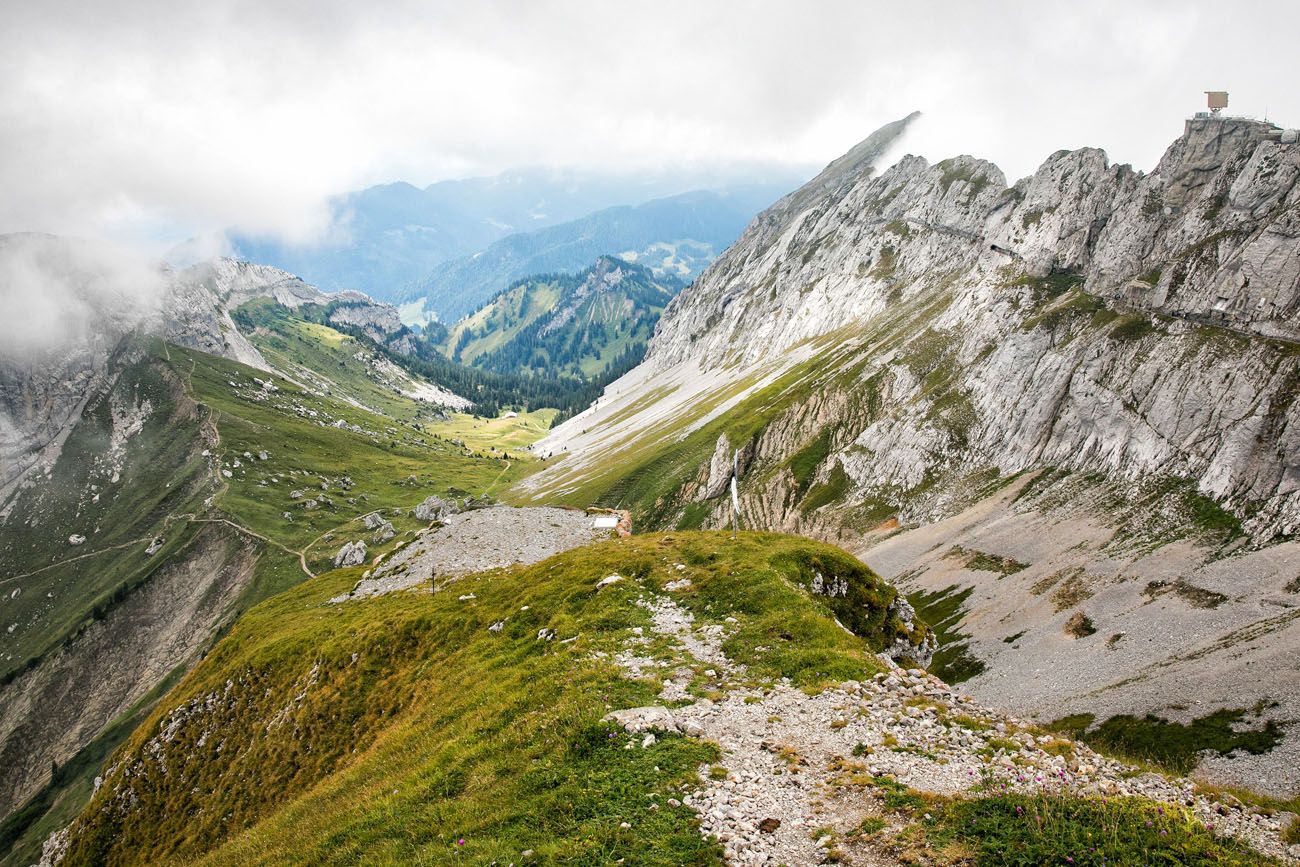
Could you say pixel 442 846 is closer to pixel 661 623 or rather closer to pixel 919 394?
pixel 661 623

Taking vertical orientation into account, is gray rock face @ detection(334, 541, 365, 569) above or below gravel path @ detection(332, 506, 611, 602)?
below

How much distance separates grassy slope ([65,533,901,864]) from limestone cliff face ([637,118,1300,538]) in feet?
261

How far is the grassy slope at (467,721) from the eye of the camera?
1775cm

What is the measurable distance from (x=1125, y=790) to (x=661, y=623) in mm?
20659

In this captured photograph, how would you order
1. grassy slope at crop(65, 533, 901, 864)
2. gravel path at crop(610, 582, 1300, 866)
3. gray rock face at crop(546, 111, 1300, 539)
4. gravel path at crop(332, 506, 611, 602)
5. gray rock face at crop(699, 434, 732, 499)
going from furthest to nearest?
1. gray rock face at crop(699, 434, 732, 499)
2. gray rock face at crop(546, 111, 1300, 539)
3. gravel path at crop(332, 506, 611, 602)
4. grassy slope at crop(65, 533, 901, 864)
5. gravel path at crop(610, 582, 1300, 866)

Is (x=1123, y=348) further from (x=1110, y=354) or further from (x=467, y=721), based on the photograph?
(x=467, y=721)

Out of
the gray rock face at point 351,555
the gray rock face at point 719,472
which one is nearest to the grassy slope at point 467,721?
the gray rock face at point 719,472

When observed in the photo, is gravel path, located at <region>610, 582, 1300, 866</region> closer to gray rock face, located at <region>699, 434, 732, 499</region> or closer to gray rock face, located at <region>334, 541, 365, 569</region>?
gray rock face, located at <region>699, 434, 732, 499</region>

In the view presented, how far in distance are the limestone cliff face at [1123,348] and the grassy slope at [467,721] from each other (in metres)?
79.5

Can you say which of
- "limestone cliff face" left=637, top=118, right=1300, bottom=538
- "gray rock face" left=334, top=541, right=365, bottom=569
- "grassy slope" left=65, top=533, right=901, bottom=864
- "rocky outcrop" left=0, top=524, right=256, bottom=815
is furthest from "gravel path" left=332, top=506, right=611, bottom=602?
"rocky outcrop" left=0, top=524, right=256, bottom=815

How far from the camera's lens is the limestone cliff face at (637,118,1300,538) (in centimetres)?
8575

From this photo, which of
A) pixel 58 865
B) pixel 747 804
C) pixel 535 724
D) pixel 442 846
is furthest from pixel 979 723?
pixel 58 865

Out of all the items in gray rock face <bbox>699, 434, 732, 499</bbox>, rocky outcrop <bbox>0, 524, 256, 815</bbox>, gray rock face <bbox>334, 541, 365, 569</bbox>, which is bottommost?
rocky outcrop <bbox>0, 524, 256, 815</bbox>

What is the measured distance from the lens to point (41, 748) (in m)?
156
